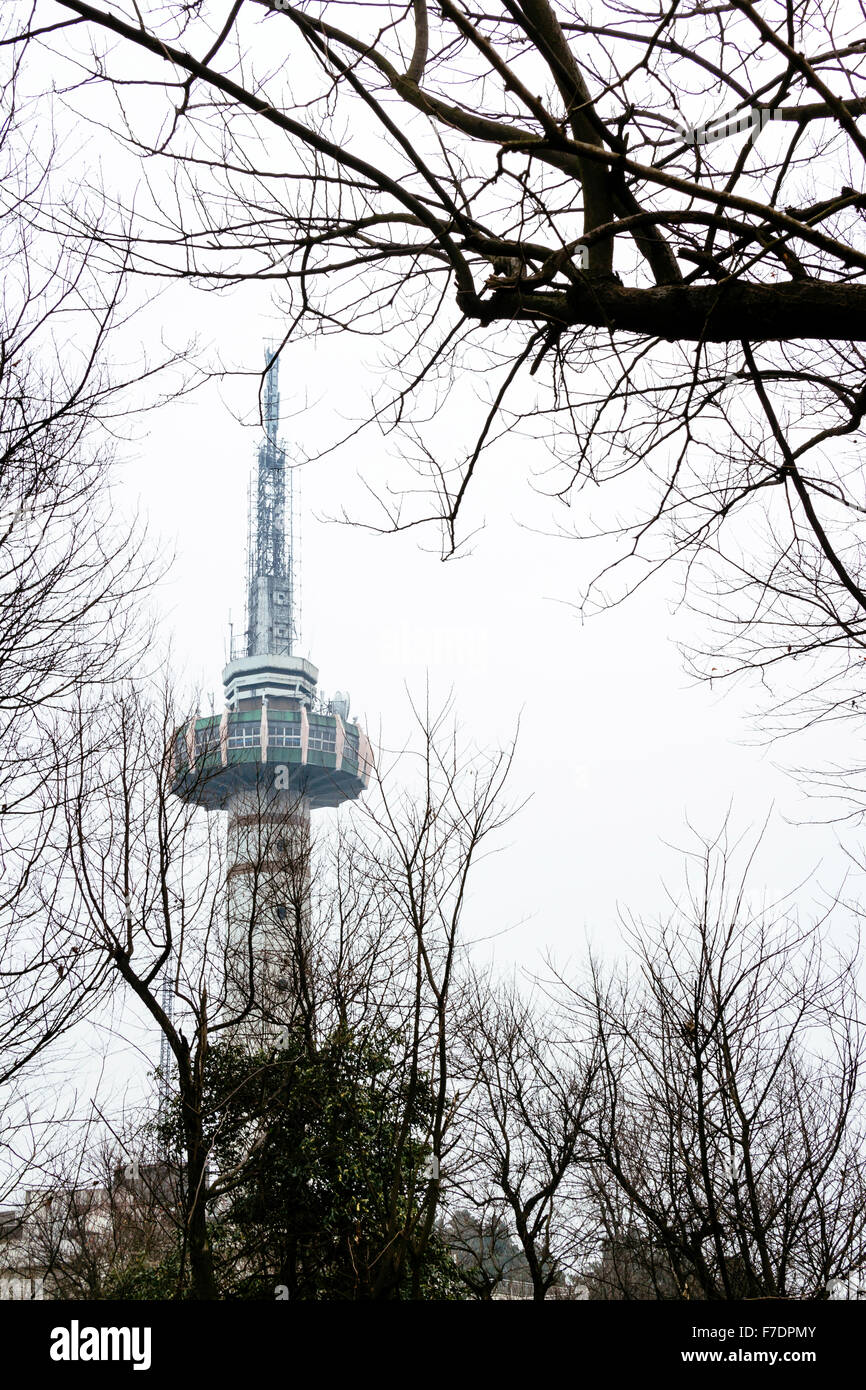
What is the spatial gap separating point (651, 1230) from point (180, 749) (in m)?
4.26

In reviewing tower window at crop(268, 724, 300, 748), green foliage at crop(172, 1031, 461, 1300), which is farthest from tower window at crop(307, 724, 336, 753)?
green foliage at crop(172, 1031, 461, 1300)

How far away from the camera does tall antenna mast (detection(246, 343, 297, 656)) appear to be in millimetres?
55281

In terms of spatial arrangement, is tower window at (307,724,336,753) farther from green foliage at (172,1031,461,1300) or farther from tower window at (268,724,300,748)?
green foliage at (172,1031,461,1300)

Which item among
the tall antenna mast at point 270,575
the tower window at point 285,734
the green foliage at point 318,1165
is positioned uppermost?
the tall antenna mast at point 270,575

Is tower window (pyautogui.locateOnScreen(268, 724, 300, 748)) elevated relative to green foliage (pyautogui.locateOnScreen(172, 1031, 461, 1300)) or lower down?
elevated

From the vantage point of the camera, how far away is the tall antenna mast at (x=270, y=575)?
181 ft

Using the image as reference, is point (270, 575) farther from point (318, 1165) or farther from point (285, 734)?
point (318, 1165)

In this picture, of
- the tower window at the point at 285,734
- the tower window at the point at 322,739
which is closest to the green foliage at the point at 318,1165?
the tower window at the point at 285,734

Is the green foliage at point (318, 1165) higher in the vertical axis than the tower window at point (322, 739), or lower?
lower

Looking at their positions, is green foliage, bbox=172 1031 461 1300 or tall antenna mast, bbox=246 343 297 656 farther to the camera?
tall antenna mast, bbox=246 343 297 656

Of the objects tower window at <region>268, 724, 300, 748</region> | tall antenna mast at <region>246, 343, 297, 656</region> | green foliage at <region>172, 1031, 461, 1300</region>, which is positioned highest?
tall antenna mast at <region>246, 343, 297, 656</region>

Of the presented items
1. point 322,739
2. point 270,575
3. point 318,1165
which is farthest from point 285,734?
point 318,1165

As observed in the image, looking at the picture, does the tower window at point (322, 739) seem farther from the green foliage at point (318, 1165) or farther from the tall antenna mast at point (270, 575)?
the green foliage at point (318, 1165)
